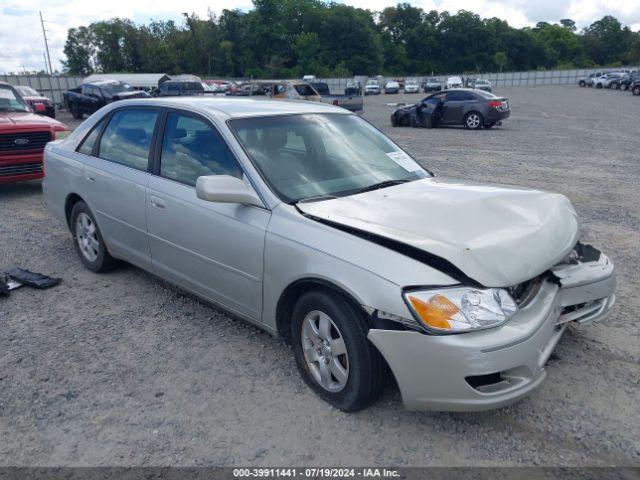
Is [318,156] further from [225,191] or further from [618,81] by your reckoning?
[618,81]

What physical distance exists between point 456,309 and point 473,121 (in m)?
17.5

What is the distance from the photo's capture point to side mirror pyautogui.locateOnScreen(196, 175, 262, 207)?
329 centimetres

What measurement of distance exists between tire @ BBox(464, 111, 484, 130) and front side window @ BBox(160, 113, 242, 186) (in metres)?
16.2

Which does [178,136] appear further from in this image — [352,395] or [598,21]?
[598,21]

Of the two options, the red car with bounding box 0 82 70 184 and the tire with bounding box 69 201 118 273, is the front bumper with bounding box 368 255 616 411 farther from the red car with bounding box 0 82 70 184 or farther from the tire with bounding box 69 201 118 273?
the red car with bounding box 0 82 70 184

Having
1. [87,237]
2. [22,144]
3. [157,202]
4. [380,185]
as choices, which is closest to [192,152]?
[157,202]

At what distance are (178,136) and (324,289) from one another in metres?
1.91

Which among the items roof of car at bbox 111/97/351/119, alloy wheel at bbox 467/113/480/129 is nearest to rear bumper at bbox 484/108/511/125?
alloy wheel at bbox 467/113/480/129

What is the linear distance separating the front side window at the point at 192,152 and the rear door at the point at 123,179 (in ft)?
0.78

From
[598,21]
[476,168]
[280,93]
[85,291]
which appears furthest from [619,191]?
[598,21]

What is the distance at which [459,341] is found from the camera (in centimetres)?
256

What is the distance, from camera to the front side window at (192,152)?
3725 millimetres

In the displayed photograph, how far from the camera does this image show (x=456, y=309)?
2.61m

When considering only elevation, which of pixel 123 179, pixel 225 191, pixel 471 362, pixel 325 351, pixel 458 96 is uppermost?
pixel 225 191
